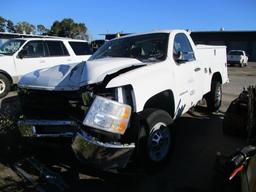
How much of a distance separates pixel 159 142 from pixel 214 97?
332cm

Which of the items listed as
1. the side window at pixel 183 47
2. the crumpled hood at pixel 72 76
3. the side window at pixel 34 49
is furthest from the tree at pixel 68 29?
the crumpled hood at pixel 72 76

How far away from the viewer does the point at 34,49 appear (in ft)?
32.0

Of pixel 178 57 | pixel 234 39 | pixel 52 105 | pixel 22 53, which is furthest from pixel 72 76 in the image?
pixel 234 39

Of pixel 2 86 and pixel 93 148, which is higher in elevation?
pixel 2 86

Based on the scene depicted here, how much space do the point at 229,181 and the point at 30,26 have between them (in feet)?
212

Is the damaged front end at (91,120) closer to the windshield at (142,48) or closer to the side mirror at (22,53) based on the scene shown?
the windshield at (142,48)

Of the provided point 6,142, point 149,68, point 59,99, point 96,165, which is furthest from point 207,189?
point 6,142

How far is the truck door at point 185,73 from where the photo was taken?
14.0 ft

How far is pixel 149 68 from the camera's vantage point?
3.62 meters

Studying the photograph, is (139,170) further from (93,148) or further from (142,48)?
(142,48)

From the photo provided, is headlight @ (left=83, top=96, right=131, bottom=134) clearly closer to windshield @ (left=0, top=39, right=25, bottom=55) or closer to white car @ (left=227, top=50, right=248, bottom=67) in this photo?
windshield @ (left=0, top=39, right=25, bottom=55)

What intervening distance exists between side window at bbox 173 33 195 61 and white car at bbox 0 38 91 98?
626cm

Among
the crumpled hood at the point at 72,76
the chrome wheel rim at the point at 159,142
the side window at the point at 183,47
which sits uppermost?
the side window at the point at 183,47

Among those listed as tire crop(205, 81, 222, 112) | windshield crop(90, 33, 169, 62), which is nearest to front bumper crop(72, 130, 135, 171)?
windshield crop(90, 33, 169, 62)
